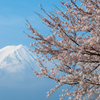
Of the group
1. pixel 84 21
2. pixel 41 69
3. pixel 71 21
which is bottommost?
pixel 41 69

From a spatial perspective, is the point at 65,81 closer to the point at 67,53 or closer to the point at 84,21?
the point at 67,53

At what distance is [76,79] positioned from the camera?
539 centimetres

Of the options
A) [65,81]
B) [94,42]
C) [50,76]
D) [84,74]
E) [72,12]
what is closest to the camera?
[94,42]

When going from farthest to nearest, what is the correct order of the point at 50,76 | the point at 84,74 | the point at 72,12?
the point at 72,12 < the point at 50,76 < the point at 84,74

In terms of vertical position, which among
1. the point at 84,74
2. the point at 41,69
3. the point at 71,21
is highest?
the point at 71,21

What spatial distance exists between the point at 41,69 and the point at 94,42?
9.04 ft

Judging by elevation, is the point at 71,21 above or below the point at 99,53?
above

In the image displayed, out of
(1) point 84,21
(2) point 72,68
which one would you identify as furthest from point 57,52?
(1) point 84,21

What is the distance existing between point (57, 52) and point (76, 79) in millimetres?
1283

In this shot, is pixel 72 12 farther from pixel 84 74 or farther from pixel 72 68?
pixel 84 74

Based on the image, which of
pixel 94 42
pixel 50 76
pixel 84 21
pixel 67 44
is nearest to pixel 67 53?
pixel 67 44

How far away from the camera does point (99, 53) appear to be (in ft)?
17.4

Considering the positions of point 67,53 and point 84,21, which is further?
point 84,21

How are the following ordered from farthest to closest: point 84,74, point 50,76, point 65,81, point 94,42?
point 50,76
point 65,81
point 84,74
point 94,42
